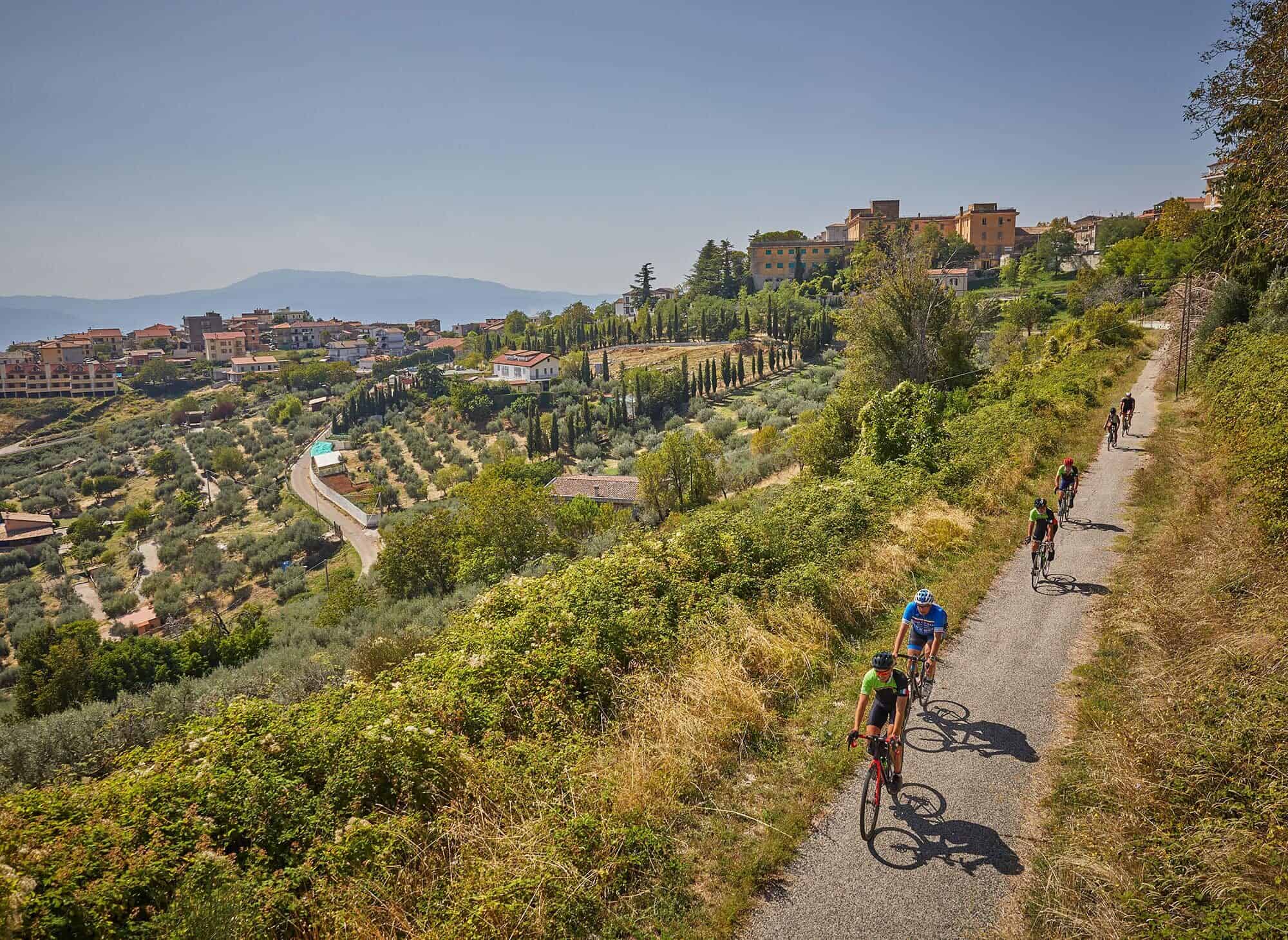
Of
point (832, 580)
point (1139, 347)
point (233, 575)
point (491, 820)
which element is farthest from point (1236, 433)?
point (233, 575)

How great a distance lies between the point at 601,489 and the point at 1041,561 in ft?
139

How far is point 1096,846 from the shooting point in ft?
18.5

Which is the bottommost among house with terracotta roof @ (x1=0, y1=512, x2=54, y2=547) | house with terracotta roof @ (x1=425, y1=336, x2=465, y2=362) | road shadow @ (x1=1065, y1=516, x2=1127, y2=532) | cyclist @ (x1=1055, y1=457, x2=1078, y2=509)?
house with terracotta roof @ (x1=0, y1=512, x2=54, y2=547)

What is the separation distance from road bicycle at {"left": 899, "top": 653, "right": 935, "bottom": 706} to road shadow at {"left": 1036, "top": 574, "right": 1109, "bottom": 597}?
4.73 m

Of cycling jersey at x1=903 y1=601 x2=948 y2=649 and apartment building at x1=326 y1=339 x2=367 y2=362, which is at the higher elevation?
apartment building at x1=326 y1=339 x2=367 y2=362

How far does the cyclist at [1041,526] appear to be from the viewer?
11602 millimetres

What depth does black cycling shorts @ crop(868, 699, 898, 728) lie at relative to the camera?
634cm

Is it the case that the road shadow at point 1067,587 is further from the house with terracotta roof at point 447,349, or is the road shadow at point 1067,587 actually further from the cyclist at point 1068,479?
the house with terracotta roof at point 447,349

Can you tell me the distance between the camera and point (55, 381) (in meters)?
131

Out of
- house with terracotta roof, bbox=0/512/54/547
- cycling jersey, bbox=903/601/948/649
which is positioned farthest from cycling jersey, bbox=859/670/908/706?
house with terracotta roof, bbox=0/512/54/547

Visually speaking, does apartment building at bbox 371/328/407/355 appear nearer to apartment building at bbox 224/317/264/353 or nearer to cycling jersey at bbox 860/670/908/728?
apartment building at bbox 224/317/264/353

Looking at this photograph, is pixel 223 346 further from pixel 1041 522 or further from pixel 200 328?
pixel 1041 522

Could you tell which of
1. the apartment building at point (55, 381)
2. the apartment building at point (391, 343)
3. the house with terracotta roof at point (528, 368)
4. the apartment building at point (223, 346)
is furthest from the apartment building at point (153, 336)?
the house with terracotta roof at point (528, 368)

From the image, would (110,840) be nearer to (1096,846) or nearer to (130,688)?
(1096,846)
